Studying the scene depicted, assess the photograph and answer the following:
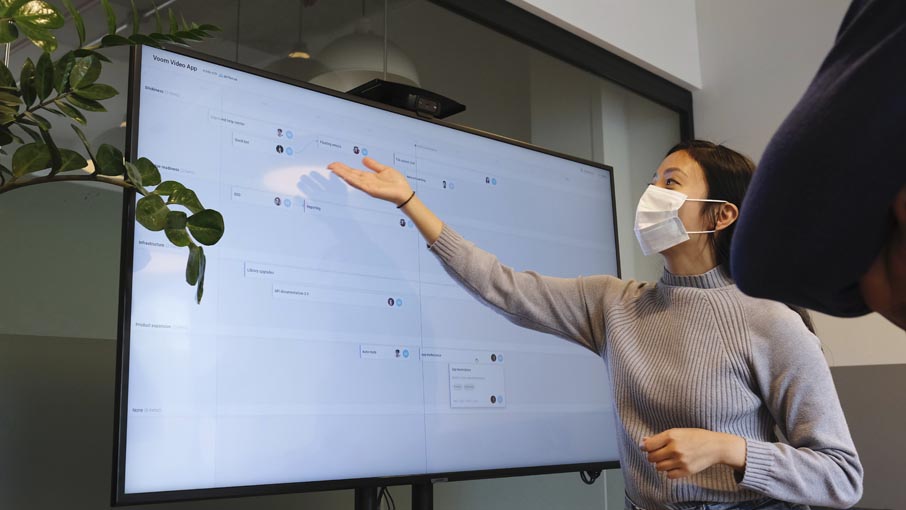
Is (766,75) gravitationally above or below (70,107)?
above

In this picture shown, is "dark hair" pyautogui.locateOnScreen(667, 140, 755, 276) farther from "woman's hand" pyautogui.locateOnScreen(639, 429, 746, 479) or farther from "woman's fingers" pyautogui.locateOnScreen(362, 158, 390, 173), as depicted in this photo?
"woman's fingers" pyautogui.locateOnScreen(362, 158, 390, 173)

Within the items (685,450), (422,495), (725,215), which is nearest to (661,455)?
(685,450)

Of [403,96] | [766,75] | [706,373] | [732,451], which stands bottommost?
[732,451]

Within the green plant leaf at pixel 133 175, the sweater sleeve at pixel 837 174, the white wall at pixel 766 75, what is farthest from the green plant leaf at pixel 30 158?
the white wall at pixel 766 75

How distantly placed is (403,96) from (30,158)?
1.04 metres

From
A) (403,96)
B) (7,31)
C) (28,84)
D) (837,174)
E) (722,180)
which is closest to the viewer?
(837,174)

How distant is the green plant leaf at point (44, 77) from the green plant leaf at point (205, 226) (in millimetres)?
263

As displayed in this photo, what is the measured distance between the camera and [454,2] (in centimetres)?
248

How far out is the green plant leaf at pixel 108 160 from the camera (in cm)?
132

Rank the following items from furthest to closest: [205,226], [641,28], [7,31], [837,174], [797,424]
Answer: [641,28], [797,424], [205,226], [7,31], [837,174]

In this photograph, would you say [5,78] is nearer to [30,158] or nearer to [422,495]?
[30,158]

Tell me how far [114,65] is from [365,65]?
2.34ft

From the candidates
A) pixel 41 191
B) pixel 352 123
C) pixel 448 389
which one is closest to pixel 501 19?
pixel 352 123

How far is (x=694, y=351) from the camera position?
61.7 inches
